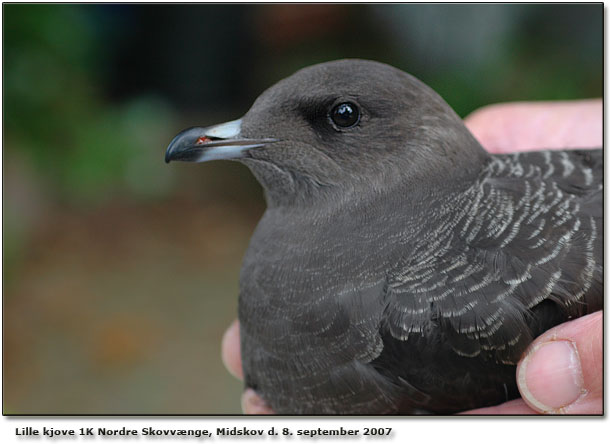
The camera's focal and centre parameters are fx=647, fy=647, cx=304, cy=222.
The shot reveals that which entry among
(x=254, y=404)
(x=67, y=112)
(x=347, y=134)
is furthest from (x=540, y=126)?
(x=67, y=112)

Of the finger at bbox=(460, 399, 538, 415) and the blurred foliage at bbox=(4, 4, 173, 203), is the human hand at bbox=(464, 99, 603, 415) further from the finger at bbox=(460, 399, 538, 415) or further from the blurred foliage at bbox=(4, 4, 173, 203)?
the blurred foliage at bbox=(4, 4, 173, 203)

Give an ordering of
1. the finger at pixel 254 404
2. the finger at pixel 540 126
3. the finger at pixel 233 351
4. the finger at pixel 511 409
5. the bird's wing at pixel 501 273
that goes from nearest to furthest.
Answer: the bird's wing at pixel 501 273 < the finger at pixel 511 409 < the finger at pixel 254 404 < the finger at pixel 233 351 < the finger at pixel 540 126

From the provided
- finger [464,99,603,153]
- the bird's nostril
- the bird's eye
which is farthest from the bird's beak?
finger [464,99,603,153]

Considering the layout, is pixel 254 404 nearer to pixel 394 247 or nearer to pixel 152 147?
pixel 394 247

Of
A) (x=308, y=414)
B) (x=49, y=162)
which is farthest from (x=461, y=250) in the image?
(x=49, y=162)

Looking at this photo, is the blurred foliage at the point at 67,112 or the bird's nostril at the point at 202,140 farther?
the blurred foliage at the point at 67,112

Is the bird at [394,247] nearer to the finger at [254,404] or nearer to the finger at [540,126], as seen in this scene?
the finger at [254,404]

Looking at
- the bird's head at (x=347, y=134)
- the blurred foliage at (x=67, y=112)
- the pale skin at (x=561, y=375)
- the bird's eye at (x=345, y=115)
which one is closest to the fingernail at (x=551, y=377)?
the pale skin at (x=561, y=375)

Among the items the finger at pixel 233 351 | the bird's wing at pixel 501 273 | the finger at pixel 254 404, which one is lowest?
the finger at pixel 233 351
